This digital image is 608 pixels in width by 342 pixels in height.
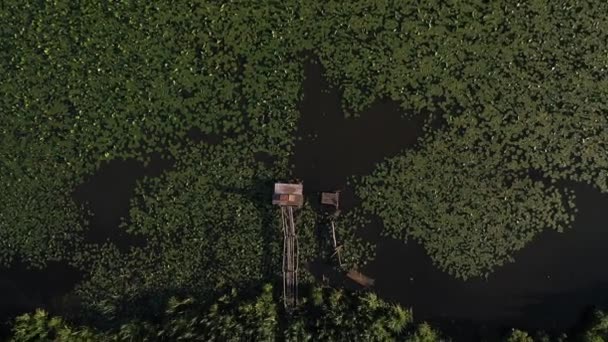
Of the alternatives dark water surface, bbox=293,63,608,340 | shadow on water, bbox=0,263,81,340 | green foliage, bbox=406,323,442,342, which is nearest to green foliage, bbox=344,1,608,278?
dark water surface, bbox=293,63,608,340

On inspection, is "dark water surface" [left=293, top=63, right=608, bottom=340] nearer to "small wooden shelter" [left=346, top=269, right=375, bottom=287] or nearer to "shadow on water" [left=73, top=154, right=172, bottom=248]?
"small wooden shelter" [left=346, top=269, right=375, bottom=287]

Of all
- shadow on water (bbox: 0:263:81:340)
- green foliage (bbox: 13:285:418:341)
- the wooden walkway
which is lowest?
green foliage (bbox: 13:285:418:341)

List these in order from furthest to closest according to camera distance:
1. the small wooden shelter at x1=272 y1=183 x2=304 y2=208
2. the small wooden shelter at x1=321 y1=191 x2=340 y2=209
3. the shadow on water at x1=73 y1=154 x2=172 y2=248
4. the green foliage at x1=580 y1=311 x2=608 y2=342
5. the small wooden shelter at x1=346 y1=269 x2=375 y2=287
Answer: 1. the shadow on water at x1=73 y1=154 x2=172 y2=248
2. the small wooden shelter at x1=346 y1=269 x2=375 y2=287
3. the small wooden shelter at x1=321 y1=191 x2=340 y2=209
4. the small wooden shelter at x1=272 y1=183 x2=304 y2=208
5. the green foliage at x1=580 y1=311 x2=608 y2=342

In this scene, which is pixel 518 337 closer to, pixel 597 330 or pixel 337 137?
pixel 597 330

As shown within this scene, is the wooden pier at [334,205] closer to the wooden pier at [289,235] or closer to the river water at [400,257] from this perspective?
the river water at [400,257]

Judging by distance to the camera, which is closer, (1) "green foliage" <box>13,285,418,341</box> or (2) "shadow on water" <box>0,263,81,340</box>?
(1) "green foliage" <box>13,285,418,341</box>
